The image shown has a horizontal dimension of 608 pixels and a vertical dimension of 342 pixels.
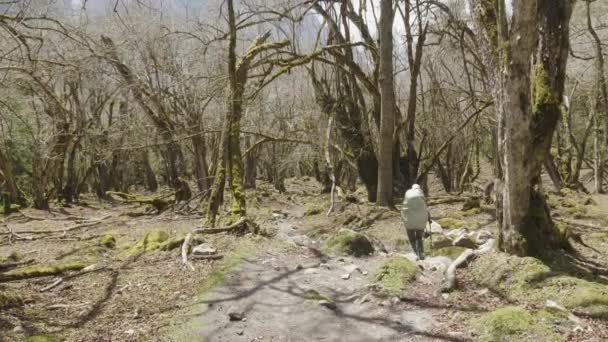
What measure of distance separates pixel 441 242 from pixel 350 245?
176cm

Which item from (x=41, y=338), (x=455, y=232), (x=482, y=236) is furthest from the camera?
(x=455, y=232)

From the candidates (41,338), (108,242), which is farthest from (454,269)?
(108,242)

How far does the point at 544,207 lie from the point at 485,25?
252 cm

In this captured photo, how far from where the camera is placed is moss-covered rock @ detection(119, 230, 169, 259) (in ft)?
26.5

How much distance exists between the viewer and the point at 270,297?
5949 mm

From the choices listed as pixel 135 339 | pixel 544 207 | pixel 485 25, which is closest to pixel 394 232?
pixel 544 207

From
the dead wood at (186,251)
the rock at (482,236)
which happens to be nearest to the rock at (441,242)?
the rock at (482,236)

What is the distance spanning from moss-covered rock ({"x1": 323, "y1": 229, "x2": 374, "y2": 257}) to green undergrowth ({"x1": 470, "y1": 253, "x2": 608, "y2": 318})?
2181mm

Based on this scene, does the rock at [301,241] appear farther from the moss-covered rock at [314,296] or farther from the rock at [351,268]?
the moss-covered rock at [314,296]

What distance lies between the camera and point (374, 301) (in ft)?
19.5

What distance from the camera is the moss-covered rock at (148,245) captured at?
26.5 ft

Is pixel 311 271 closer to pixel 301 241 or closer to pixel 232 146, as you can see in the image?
pixel 301 241

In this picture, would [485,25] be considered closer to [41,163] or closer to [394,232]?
[394,232]

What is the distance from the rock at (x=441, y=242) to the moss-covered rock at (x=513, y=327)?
4.05 meters
